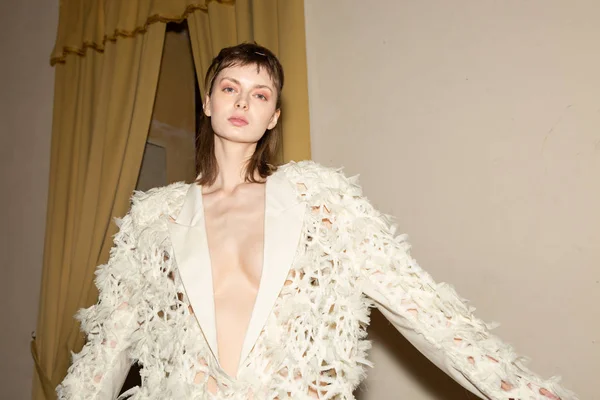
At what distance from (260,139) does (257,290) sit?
0.43 m

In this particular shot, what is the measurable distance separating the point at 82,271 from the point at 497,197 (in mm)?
1631

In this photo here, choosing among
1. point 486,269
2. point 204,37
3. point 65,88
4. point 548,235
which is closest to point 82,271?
point 65,88

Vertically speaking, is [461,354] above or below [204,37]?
below

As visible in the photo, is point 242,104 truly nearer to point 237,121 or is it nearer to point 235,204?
point 237,121

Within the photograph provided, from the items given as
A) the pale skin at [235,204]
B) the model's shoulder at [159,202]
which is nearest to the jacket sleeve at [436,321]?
the pale skin at [235,204]

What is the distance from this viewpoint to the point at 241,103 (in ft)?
3.78

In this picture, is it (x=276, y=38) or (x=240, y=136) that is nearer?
(x=240, y=136)

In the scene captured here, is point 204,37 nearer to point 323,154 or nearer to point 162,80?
point 323,154

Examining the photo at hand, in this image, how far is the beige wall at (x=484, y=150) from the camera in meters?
1.21

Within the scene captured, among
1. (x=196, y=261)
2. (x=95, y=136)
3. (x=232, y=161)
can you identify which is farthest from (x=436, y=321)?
(x=95, y=136)

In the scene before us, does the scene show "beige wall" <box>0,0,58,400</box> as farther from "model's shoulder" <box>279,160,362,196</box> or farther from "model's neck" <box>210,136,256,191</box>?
"model's shoulder" <box>279,160,362,196</box>

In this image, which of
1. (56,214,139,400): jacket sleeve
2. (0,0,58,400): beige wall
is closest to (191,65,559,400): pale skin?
(56,214,139,400): jacket sleeve

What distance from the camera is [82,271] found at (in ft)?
6.77

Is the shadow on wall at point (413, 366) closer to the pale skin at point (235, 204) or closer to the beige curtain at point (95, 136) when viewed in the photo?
the pale skin at point (235, 204)
